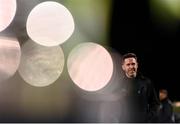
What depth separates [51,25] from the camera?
3283 mm

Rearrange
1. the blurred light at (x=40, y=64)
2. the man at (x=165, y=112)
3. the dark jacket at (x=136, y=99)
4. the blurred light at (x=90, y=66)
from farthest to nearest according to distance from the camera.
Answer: the man at (x=165, y=112) < the blurred light at (x=90, y=66) < the blurred light at (x=40, y=64) < the dark jacket at (x=136, y=99)

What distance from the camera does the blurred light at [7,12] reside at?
9.57 ft

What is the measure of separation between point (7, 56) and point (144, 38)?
167cm

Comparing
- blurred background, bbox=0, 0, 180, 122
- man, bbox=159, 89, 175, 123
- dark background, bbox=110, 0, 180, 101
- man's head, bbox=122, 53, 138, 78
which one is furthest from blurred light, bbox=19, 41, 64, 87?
man, bbox=159, 89, 175, 123

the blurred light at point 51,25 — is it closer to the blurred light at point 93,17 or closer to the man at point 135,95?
the blurred light at point 93,17

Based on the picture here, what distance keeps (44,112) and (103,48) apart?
103cm

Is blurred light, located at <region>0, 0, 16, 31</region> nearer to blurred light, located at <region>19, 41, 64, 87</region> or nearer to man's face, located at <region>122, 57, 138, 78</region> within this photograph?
blurred light, located at <region>19, 41, 64, 87</region>

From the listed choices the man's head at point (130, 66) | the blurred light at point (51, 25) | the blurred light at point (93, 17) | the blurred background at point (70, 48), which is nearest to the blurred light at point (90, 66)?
the blurred background at point (70, 48)

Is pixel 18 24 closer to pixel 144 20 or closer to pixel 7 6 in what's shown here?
pixel 7 6

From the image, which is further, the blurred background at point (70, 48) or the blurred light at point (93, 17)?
the blurred light at point (93, 17)

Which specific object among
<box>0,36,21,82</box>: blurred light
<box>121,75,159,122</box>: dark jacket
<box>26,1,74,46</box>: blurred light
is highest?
<box>26,1,74,46</box>: blurred light

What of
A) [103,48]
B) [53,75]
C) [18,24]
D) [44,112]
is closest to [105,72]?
[103,48]

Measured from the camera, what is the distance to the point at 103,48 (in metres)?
3.62

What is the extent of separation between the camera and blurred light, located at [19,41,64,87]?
10.4 ft
